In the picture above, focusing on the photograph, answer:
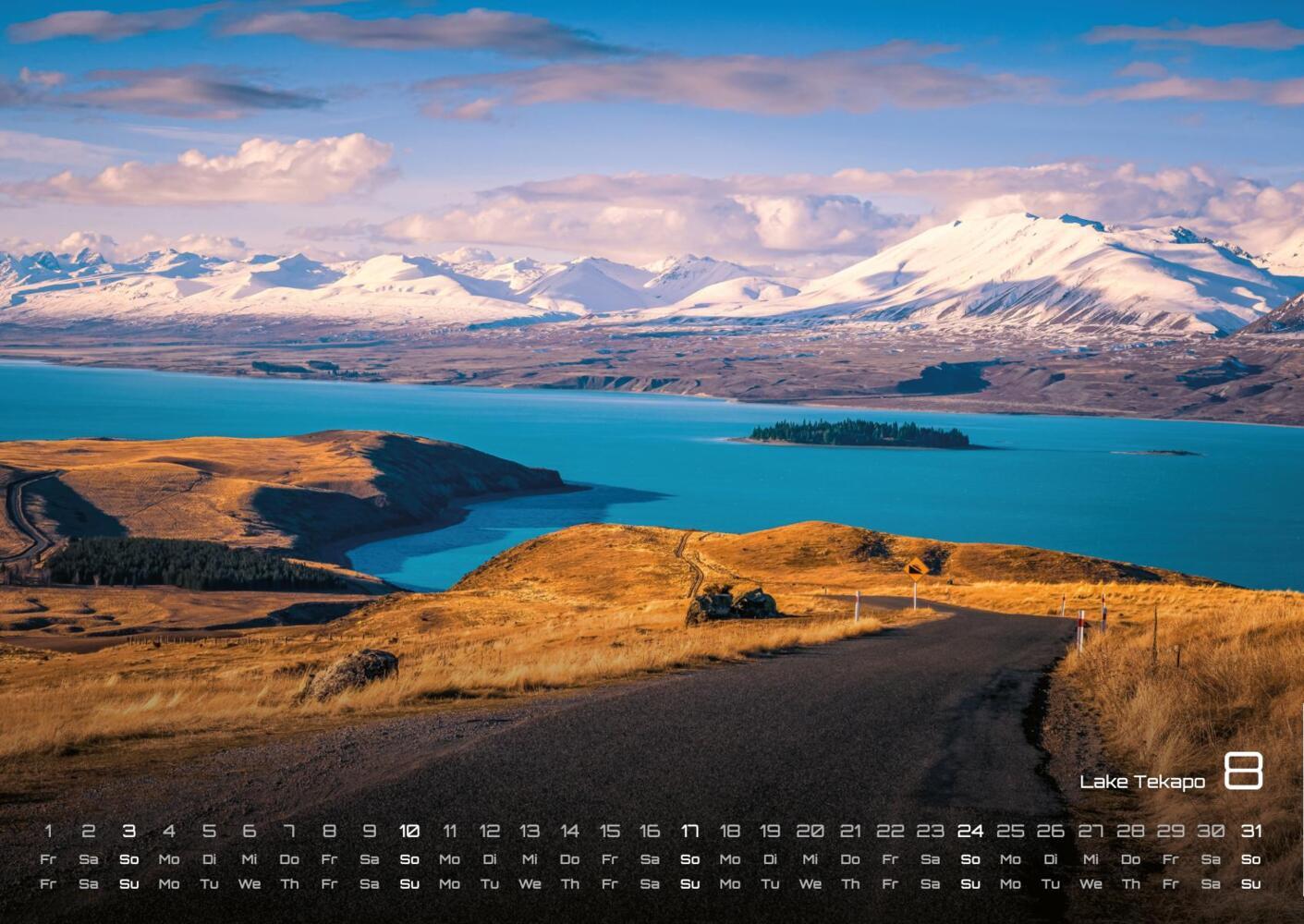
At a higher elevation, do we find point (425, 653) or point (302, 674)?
point (302, 674)

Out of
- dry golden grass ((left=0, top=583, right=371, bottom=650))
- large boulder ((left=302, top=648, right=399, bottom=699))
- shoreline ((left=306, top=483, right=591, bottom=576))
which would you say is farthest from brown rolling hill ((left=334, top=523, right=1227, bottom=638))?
shoreline ((left=306, top=483, right=591, bottom=576))

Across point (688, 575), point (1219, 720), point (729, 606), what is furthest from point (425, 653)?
point (688, 575)

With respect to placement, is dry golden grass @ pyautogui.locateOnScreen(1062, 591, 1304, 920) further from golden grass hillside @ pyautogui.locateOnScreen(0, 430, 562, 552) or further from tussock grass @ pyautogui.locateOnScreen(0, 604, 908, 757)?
golden grass hillside @ pyautogui.locateOnScreen(0, 430, 562, 552)

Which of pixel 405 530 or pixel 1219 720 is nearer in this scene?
pixel 1219 720

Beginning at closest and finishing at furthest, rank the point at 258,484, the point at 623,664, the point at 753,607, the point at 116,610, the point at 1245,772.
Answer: the point at 1245,772, the point at 623,664, the point at 753,607, the point at 116,610, the point at 258,484

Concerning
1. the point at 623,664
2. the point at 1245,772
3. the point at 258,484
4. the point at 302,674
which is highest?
the point at 1245,772

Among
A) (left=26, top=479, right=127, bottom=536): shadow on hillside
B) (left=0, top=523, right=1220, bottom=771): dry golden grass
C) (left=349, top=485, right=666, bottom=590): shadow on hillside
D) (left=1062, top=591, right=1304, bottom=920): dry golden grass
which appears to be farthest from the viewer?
(left=349, top=485, right=666, bottom=590): shadow on hillside

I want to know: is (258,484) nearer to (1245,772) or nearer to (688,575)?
(688,575)

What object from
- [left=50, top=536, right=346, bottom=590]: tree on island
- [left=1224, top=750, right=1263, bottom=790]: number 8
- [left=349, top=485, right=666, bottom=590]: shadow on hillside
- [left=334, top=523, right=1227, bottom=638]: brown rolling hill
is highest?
[left=1224, top=750, right=1263, bottom=790]: number 8
